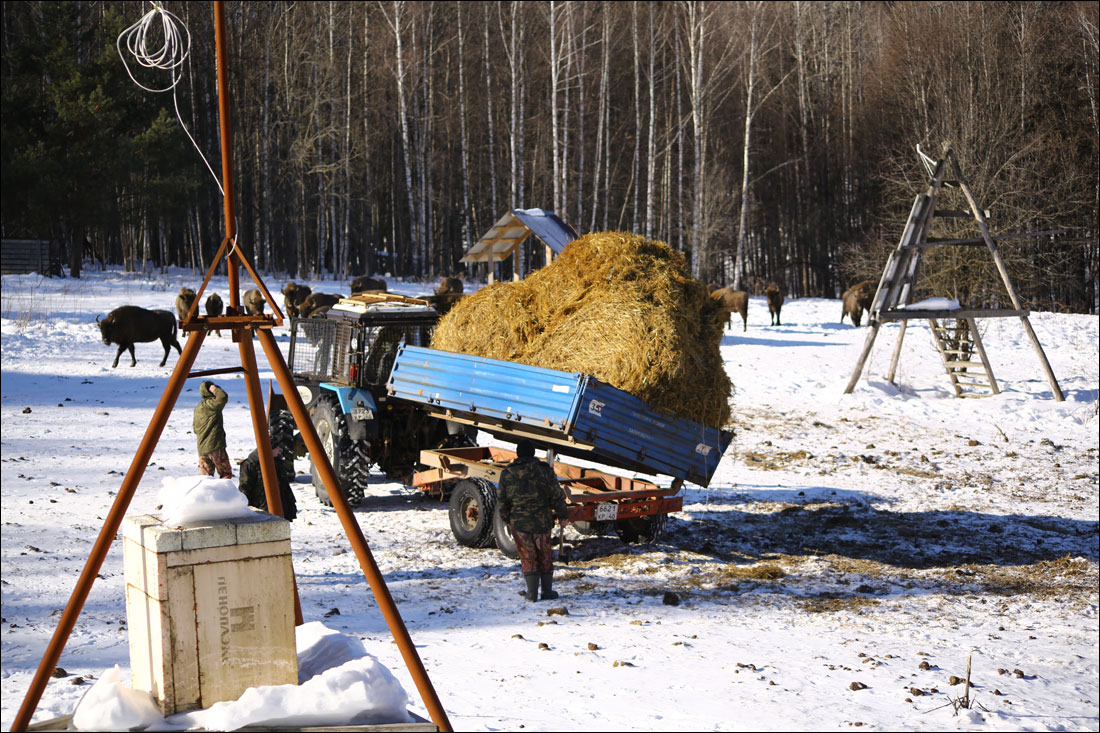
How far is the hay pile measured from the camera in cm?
950

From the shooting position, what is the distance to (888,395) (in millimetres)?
18812

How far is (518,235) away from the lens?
25.6 m

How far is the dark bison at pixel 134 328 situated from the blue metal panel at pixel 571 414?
10.6 m

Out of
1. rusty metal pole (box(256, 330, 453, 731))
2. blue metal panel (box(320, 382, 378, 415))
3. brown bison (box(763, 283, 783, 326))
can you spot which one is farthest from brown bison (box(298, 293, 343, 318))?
rusty metal pole (box(256, 330, 453, 731))

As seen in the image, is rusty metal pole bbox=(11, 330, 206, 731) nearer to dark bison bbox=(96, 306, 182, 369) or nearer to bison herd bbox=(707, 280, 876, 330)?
dark bison bbox=(96, 306, 182, 369)

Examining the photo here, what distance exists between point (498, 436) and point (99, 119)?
23.5 meters

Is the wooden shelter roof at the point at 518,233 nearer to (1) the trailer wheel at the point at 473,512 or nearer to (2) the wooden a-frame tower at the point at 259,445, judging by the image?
(1) the trailer wheel at the point at 473,512

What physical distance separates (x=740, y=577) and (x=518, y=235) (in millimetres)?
17333

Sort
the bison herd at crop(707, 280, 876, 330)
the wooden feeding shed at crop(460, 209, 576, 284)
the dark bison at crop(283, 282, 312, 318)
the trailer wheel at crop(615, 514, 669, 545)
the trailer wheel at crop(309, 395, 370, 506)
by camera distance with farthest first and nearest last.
Answer: the bison herd at crop(707, 280, 876, 330), the dark bison at crop(283, 282, 312, 318), the wooden feeding shed at crop(460, 209, 576, 284), the trailer wheel at crop(309, 395, 370, 506), the trailer wheel at crop(615, 514, 669, 545)

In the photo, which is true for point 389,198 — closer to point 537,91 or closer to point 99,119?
point 537,91

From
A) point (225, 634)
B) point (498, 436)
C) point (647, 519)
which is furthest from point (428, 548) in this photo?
point (225, 634)

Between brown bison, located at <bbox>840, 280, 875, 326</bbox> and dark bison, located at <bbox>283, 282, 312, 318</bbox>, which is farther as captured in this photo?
brown bison, located at <bbox>840, 280, 875, 326</bbox>

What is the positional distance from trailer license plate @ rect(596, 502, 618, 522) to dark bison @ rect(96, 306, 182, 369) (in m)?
12.6

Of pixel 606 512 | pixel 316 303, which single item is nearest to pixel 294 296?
pixel 316 303
